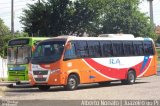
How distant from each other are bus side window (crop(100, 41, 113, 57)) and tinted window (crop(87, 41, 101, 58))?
41 cm

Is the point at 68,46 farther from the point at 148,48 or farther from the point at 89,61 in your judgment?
the point at 148,48

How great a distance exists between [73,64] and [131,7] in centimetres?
3141

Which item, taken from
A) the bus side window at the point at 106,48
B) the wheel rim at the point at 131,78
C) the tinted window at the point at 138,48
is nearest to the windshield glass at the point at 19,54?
the bus side window at the point at 106,48

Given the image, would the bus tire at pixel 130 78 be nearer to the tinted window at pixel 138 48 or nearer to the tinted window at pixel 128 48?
the tinted window at pixel 128 48

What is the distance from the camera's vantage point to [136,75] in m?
28.6

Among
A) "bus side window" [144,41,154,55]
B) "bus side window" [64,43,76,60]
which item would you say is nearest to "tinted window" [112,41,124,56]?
"bus side window" [144,41,154,55]

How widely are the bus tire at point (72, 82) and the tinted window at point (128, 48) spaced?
5.25 metres

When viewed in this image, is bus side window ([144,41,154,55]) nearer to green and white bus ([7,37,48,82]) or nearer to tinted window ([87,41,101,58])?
tinted window ([87,41,101,58])

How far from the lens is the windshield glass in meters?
27.6

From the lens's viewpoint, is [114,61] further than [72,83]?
Yes

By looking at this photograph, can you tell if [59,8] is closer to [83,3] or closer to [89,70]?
[83,3]

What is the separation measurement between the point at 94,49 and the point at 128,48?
341 cm

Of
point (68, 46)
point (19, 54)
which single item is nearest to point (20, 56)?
point (19, 54)

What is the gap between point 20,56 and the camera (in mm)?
27875
